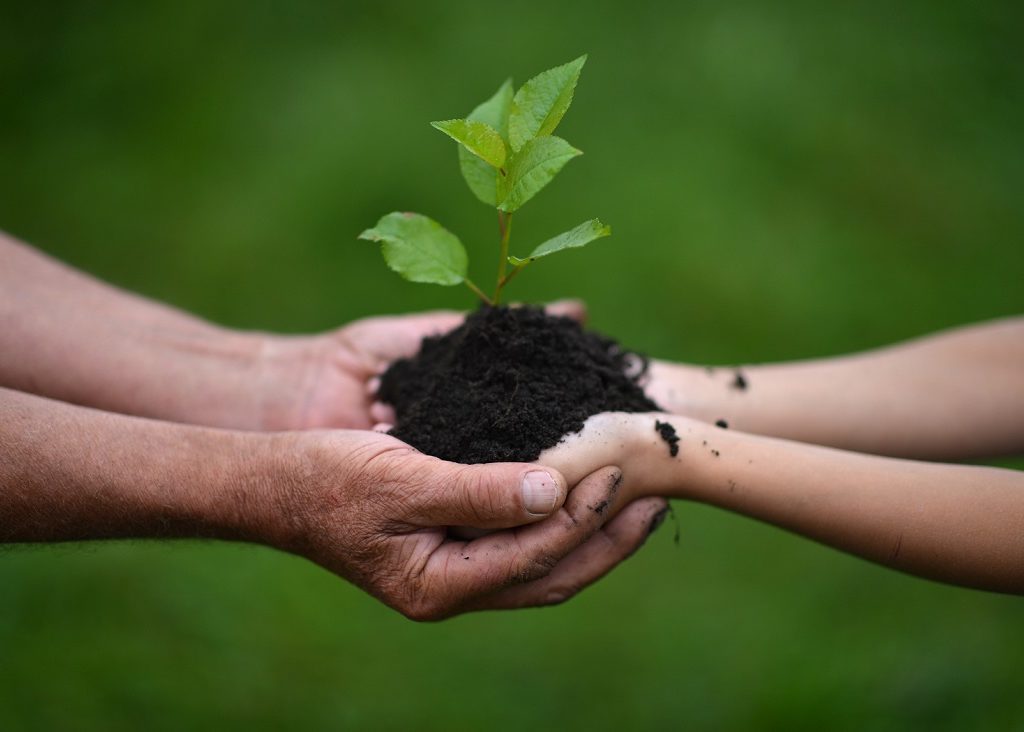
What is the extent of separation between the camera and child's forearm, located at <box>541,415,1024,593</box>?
2000 millimetres

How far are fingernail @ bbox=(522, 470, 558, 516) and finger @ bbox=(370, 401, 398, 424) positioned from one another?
76cm

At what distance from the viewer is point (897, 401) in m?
2.64

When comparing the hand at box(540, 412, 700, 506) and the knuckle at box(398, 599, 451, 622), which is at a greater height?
the hand at box(540, 412, 700, 506)

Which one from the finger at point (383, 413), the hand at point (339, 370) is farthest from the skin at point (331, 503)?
the hand at point (339, 370)

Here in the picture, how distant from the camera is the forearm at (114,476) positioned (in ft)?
6.76

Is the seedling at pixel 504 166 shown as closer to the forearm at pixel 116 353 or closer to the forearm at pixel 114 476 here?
the forearm at pixel 114 476

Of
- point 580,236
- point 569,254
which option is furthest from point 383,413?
point 569,254

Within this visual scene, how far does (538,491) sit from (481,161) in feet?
2.83

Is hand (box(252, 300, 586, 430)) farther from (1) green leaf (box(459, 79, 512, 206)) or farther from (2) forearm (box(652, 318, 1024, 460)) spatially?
(1) green leaf (box(459, 79, 512, 206))

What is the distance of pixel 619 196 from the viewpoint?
17.3ft

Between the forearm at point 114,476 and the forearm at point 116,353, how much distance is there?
1.43 feet

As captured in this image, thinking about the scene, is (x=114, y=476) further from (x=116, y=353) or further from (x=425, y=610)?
(x=425, y=610)

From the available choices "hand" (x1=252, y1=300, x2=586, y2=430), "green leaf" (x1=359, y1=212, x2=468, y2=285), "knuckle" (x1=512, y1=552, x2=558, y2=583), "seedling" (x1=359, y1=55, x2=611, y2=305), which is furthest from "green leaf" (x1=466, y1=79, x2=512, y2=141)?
"knuckle" (x1=512, y1=552, x2=558, y2=583)

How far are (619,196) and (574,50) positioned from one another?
111 cm
